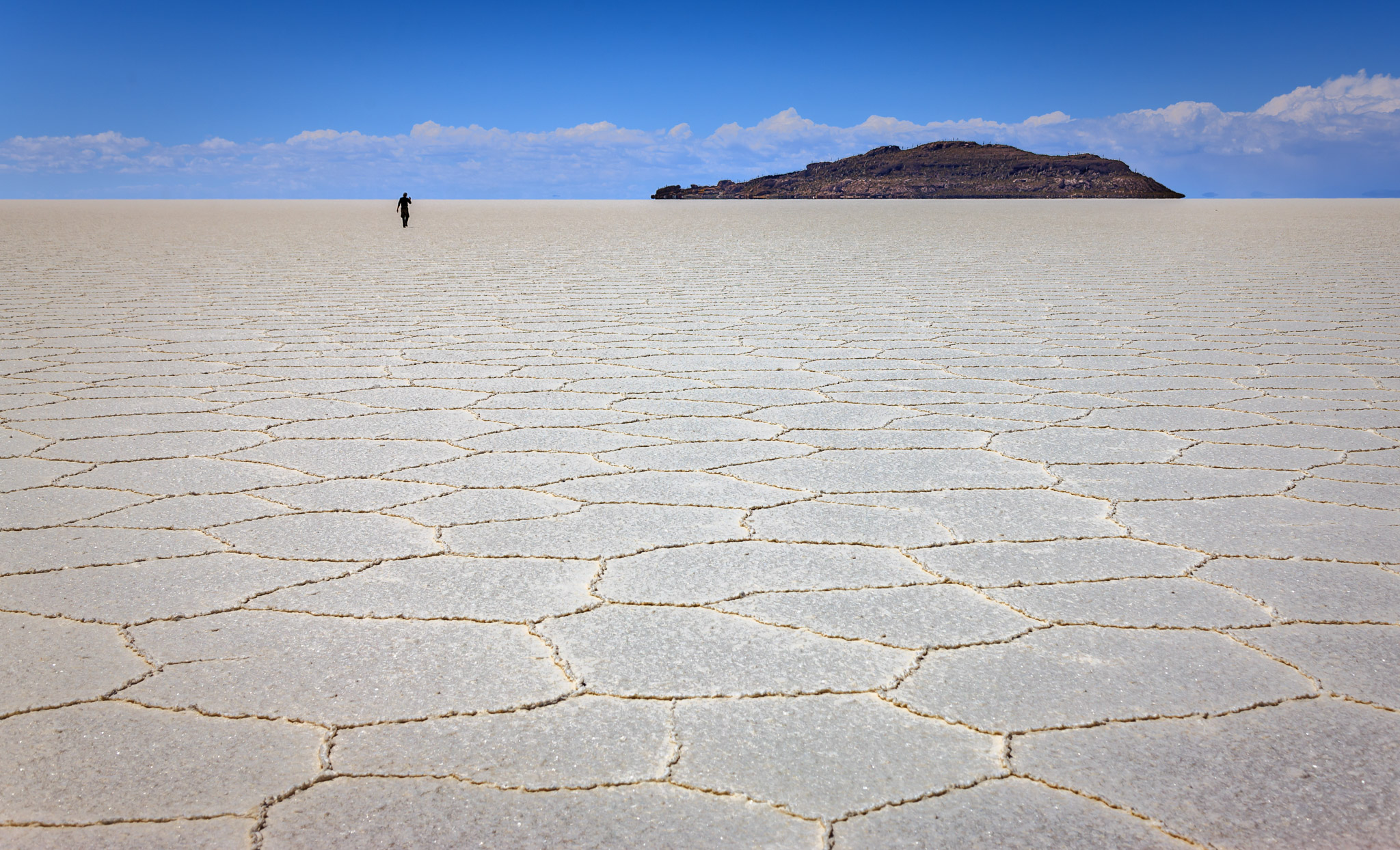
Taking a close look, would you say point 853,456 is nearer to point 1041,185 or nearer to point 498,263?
point 498,263

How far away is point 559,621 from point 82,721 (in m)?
0.66

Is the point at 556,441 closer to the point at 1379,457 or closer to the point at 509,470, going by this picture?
the point at 509,470

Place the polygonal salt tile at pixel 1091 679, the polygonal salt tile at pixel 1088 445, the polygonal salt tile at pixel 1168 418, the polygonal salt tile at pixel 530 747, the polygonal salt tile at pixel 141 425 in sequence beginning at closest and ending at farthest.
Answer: the polygonal salt tile at pixel 530 747, the polygonal salt tile at pixel 1091 679, the polygonal salt tile at pixel 1088 445, the polygonal salt tile at pixel 141 425, the polygonal salt tile at pixel 1168 418

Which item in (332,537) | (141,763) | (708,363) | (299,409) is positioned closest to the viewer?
(141,763)

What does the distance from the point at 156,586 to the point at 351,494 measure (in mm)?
564

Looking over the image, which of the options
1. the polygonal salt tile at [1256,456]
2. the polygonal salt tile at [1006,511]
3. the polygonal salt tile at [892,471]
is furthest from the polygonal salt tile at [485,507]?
the polygonal salt tile at [1256,456]

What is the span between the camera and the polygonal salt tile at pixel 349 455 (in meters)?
2.52

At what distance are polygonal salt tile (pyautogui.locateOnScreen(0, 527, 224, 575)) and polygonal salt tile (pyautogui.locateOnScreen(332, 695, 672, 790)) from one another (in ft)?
2.82

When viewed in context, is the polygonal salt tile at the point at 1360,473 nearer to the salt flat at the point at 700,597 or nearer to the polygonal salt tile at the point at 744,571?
the salt flat at the point at 700,597

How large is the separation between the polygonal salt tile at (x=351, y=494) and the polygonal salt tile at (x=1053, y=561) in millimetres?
1102

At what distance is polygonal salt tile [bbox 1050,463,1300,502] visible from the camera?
7.69 feet

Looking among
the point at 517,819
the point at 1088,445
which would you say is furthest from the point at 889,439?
Result: the point at 517,819

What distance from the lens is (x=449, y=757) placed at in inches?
49.9

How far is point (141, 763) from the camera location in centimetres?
125
